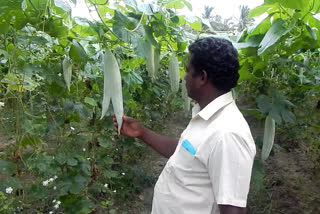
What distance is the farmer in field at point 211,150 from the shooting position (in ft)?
3.77

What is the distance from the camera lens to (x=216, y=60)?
1.29m

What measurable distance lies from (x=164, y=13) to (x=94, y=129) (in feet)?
4.35

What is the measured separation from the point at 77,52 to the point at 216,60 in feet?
2.65

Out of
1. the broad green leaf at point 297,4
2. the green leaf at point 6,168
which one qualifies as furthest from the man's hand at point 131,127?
the broad green leaf at point 297,4

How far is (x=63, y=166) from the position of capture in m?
2.29

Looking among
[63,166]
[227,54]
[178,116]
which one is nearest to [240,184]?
[227,54]

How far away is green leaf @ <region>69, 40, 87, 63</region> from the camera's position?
5.64ft

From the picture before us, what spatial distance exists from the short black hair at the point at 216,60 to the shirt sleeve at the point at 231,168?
0.87ft

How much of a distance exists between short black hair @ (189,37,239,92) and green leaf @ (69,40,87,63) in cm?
64

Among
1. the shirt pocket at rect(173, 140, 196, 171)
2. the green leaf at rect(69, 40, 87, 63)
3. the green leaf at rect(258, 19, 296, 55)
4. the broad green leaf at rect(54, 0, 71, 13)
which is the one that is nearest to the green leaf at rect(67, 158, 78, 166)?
the green leaf at rect(69, 40, 87, 63)

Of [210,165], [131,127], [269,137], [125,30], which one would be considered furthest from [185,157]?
[269,137]

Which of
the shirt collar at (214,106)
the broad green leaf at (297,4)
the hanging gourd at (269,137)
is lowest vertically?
the hanging gourd at (269,137)

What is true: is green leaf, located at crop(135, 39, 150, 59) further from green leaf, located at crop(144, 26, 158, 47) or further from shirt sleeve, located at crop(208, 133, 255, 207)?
shirt sleeve, located at crop(208, 133, 255, 207)

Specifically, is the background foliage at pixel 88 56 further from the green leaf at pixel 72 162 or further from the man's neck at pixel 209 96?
the man's neck at pixel 209 96
